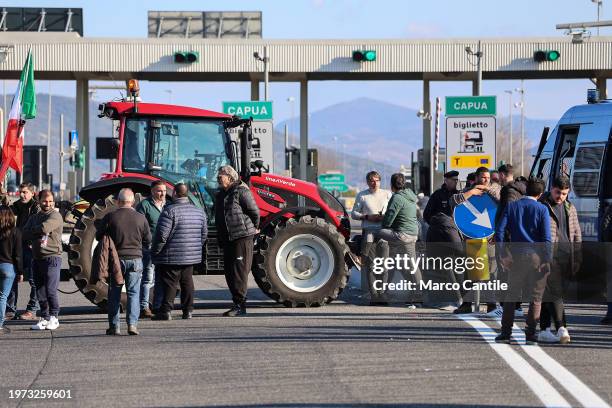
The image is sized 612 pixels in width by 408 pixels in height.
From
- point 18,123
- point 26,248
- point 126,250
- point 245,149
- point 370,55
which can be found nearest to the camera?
point 126,250

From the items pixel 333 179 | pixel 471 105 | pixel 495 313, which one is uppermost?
pixel 471 105

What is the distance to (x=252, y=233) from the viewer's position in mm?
17062

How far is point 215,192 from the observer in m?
18.3

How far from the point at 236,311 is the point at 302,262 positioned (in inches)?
51.6

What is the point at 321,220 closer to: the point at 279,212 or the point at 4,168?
the point at 279,212

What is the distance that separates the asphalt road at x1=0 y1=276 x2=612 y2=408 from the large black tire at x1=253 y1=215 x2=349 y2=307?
28.6 inches

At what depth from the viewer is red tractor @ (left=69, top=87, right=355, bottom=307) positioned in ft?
58.4

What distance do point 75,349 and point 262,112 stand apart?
17683 millimetres

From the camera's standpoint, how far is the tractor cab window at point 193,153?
59.7 feet

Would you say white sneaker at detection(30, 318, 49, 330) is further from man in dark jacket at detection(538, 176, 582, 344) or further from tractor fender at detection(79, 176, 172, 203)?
man in dark jacket at detection(538, 176, 582, 344)

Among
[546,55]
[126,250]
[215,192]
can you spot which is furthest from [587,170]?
[546,55]

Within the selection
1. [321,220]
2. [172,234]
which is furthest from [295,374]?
[321,220]

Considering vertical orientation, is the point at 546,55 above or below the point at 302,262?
above

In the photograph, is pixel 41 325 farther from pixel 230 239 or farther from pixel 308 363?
pixel 308 363
